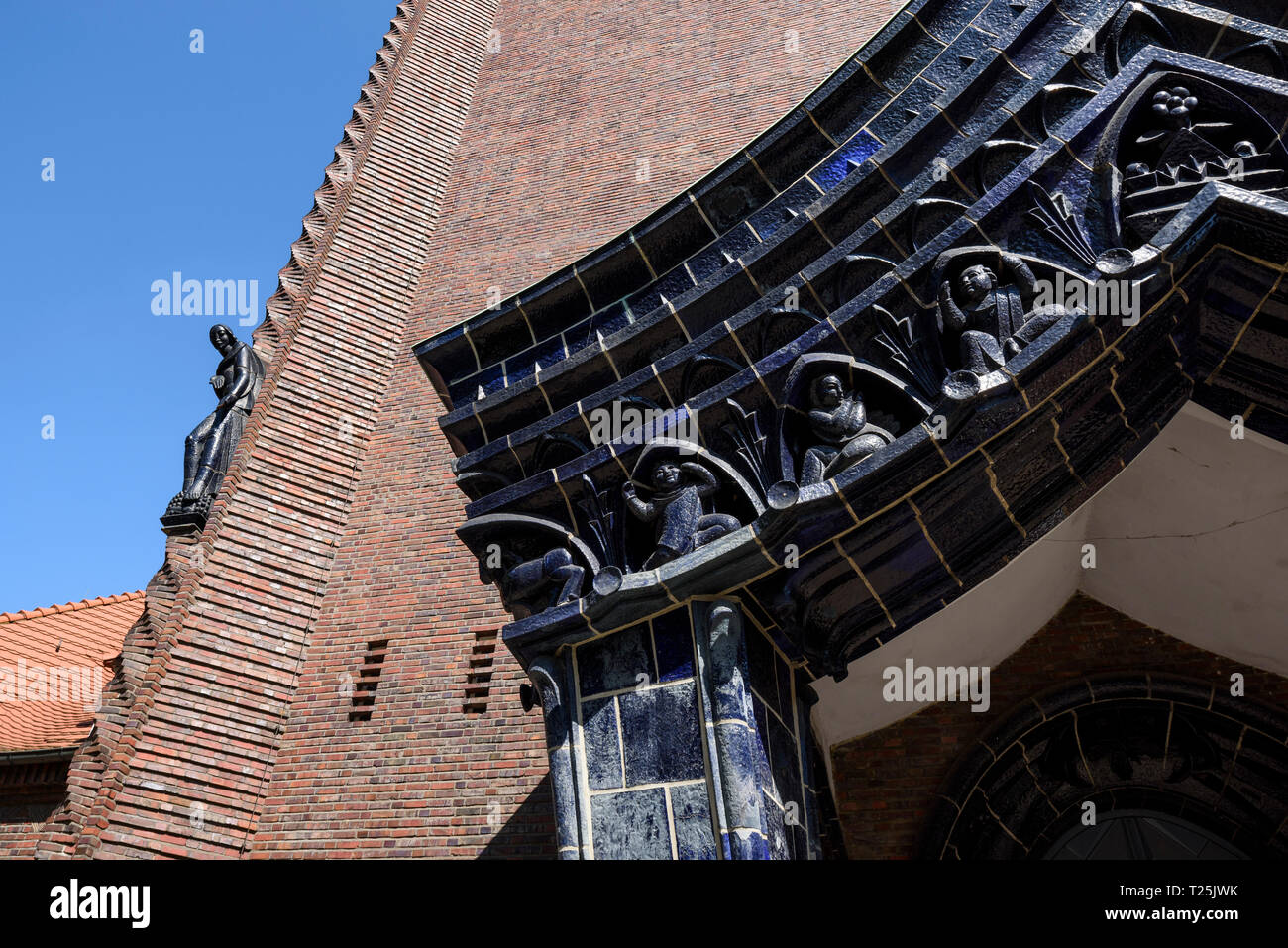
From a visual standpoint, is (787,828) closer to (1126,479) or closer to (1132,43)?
(1126,479)

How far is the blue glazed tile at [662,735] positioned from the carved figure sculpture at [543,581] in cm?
53

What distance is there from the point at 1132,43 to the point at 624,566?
3.30 metres

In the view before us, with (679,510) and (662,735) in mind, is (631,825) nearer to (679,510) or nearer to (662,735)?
(662,735)

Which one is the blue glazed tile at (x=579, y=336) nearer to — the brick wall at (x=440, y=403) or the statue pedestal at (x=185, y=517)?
the brick wall at (x=440, y=403)

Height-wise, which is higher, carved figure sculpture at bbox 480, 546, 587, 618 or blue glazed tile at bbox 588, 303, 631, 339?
Answer: blue glazed tile at bbox 588, 303, 631, 339

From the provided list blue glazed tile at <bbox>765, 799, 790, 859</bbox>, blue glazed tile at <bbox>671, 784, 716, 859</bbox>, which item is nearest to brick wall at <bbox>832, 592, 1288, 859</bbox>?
blue glazed tile at <bbox>765, 799, 790, 859</bbox>

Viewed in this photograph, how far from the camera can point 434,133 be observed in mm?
14062

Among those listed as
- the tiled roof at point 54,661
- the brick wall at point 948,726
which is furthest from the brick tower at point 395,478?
the brick wall at point 948,726

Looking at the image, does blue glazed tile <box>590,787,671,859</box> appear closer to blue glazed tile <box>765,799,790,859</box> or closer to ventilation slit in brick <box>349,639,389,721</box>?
blue glazed tile <box>765,799,790,859</box>

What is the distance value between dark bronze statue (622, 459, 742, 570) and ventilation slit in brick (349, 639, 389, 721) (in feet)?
15.7

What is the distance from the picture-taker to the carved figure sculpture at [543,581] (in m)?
4.97

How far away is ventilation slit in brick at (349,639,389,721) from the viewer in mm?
9062

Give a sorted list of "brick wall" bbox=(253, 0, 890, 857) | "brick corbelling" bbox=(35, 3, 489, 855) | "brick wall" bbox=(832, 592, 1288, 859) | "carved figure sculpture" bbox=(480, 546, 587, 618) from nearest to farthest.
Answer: "carved figure sculpture" bbox=(480, 546, 587, 618)
"brick wall" bbox=(832, 592, 1288, 859)
"brick wall" bbox=(253, 0, 890, 857)
"brick corbelling" bbox=(35, 3, 489, 855)

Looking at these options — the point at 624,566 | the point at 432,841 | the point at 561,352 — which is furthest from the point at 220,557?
the point at 624,566
